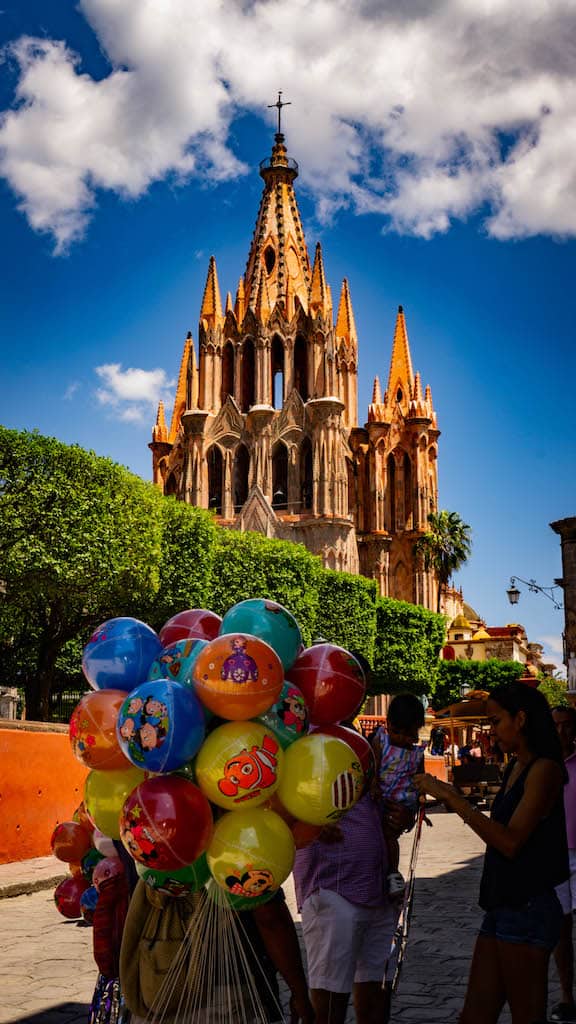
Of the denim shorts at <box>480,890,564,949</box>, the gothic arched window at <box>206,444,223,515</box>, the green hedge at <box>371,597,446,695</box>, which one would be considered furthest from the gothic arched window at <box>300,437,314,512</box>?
the denim shorts at <box>480,890,564,949</box>

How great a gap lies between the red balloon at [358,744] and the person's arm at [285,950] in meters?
0.82

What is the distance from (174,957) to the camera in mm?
4656

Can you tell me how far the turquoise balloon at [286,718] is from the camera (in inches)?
191

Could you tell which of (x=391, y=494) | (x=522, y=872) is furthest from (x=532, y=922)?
(x=391, y=494)

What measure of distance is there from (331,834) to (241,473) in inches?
2425

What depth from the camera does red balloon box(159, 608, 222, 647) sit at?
5.73m

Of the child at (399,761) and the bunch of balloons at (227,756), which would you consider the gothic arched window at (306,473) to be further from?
the bunch of balloons at (227,756)

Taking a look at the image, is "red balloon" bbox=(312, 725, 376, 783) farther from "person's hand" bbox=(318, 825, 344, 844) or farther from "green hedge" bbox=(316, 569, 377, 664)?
"green hedge" bbox=(316, 569, 377, 664)

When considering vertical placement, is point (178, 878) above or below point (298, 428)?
below

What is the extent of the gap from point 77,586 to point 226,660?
25.0 metres

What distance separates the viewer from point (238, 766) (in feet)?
14.8

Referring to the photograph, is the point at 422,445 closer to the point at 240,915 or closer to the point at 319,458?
the point at 319,458

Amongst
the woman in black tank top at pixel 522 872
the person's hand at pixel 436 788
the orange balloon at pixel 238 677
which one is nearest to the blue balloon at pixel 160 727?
the orange balloon at pixel 238 677

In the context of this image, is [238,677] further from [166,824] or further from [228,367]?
[228,367]
